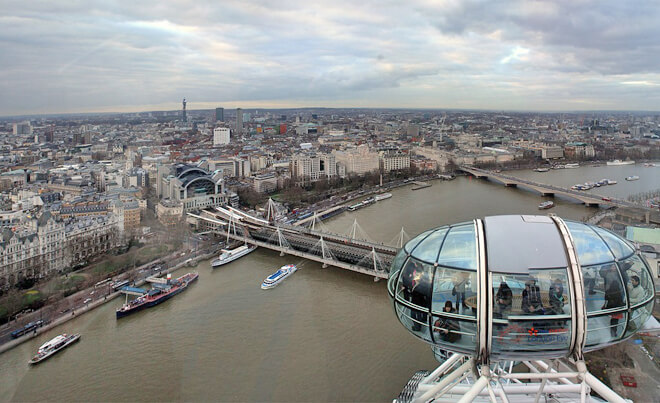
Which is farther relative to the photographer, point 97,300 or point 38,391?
point 97,300

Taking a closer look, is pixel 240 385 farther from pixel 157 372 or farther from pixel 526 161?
pixel 526 161

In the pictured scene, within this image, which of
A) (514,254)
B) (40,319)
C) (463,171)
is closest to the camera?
(514,254)

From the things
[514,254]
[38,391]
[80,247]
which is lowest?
[38,391]

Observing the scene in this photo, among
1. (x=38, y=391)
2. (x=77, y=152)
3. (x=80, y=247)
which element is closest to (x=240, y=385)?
(x=38, y=391)

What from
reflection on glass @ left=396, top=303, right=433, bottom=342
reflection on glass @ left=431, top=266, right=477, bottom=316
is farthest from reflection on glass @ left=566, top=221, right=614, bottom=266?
reflection on glass @ left=396, top=303, right=433, bottom=342

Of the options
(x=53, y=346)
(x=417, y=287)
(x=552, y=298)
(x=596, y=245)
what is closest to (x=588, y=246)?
(x=596, y=245)

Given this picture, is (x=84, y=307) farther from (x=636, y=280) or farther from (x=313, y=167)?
(x=313, y=167)
